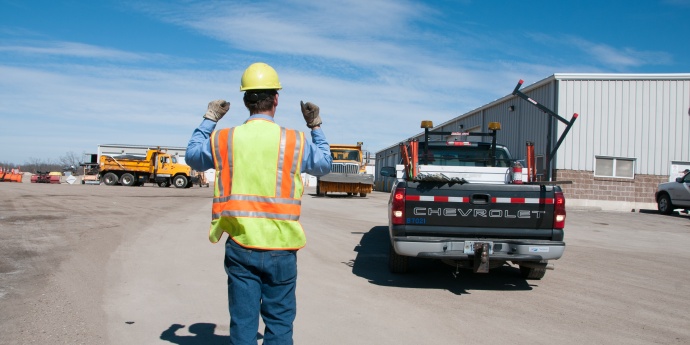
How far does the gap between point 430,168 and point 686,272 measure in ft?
14.2

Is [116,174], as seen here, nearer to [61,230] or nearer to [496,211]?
[61,230]

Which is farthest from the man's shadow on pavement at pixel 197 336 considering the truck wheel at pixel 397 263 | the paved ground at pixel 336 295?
the truck wheel at pixel 397 263

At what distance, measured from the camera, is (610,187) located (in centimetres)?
2409

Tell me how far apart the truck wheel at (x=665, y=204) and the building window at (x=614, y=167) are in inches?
116

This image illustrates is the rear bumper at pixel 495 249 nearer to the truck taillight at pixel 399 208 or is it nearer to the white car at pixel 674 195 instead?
the truck taillight at pixel 399 208

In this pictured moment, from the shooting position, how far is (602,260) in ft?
31.3

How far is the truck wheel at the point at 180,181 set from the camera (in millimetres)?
38938

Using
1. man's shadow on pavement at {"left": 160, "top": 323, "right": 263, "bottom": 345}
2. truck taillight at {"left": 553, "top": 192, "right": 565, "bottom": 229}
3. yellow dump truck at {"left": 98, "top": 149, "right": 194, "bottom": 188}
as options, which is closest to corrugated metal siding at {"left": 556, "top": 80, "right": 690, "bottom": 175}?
truck taillight at {"left": 553, "top": 192, "right": 565, "bottom": 229}

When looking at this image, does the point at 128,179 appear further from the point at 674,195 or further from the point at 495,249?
the point at 495,249

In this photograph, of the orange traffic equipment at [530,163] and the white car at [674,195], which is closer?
the orange traffic equipment at [530,163]

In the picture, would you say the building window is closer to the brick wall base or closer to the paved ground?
the brick wall base

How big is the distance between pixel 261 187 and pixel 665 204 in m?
21.7

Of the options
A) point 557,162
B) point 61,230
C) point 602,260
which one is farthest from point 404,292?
point 557,162

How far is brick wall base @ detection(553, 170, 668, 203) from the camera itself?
23828mm
